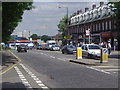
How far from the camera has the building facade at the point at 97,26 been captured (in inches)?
2473

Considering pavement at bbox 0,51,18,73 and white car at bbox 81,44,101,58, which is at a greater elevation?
white car at bbox 81,44,101,58

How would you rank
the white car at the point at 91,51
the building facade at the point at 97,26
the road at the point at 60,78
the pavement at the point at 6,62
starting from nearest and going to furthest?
the road at the point at 60,78 → the pavement at the point at 6,62 → the white car at the point at 91,51 → the building facade at the point at 97,26

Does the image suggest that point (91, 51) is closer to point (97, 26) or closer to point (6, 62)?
point (6, 62)

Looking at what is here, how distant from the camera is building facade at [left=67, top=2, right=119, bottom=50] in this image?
206 ft

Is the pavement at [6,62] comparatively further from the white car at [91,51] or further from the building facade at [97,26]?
the building facade at [97,26]

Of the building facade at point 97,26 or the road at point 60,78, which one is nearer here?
the road at point 60,78

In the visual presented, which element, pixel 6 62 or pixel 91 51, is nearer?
pixel 6 62

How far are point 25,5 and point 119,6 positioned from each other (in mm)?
10052

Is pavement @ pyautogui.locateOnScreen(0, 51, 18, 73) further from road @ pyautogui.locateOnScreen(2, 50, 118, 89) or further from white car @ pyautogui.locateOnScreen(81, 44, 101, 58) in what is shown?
white car @ pyautogui.locateOnScreen(81, 44, 101, 58)

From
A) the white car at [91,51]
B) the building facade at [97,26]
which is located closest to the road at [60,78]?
the white car at [91,51]

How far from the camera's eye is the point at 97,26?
72000 mm

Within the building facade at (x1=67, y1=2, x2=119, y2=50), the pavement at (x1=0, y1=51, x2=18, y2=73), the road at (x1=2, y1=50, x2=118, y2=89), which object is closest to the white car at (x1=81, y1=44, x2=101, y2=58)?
the pavement at (x1=0, y1=51, x2=18, y2=73)

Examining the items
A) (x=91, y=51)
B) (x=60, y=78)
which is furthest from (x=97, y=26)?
(x=60, y=78)

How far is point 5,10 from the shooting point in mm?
22125
